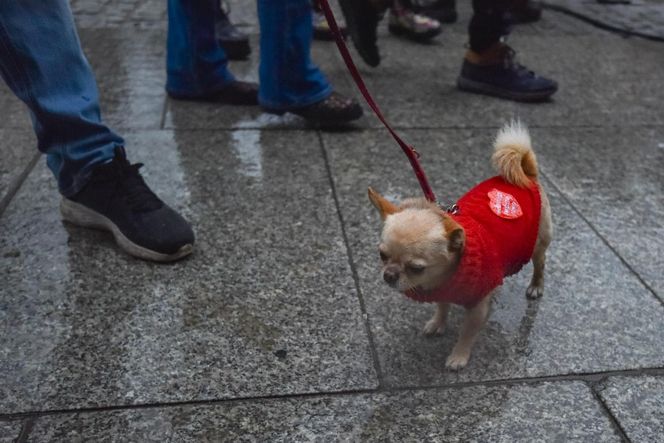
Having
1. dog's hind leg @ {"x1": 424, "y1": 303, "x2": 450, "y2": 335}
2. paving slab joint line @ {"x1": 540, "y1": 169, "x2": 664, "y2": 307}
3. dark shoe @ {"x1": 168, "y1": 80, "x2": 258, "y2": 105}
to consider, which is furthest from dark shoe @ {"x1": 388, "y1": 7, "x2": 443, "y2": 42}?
dog's hind leg @ {"x1": 424, "y1": 303, "x2": 450, "y2": 335}

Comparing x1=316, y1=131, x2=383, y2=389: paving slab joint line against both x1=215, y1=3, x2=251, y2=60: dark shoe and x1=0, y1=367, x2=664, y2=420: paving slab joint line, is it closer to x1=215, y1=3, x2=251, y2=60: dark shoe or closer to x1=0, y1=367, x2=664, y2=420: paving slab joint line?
x1=0, y1=367, x2=664, y2=420: paving slab joint line

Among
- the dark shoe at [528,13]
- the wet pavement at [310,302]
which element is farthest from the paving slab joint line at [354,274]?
the dark shoe at [528,13]

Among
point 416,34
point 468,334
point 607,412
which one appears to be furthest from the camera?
point 416,34

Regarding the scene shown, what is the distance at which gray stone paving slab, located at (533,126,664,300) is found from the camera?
2.71 metres

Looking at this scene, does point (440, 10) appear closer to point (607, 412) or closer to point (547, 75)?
point (547, 75)

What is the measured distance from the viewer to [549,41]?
213 inches

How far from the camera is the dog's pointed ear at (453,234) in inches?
69.3

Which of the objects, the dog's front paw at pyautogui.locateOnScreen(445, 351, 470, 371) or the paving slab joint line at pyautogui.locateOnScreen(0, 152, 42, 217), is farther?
the paving slab joint line at pyautogui.locateOnScreen(0, 152, 42, 217)

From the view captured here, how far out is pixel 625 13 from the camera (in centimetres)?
627

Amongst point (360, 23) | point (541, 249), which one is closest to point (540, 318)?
point (541, 249)

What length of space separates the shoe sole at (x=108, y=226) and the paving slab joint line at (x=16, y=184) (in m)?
0.29

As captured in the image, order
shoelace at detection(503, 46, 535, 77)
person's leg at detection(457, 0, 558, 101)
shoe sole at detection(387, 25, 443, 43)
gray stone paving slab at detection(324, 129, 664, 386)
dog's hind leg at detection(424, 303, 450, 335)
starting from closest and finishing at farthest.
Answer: gray stone paving slab at detection(324, 129, 664, 386)
dog's hind leg at detection(424, 303, 450, 335)
person's leg at detection(457, 0, 558, 101)
shoelace at detection(503, 46, 535, 77)
shoe sole at detection(387, 25, 443, 43)

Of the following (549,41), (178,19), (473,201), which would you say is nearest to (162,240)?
(473,201)

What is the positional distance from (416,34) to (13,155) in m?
3.19
